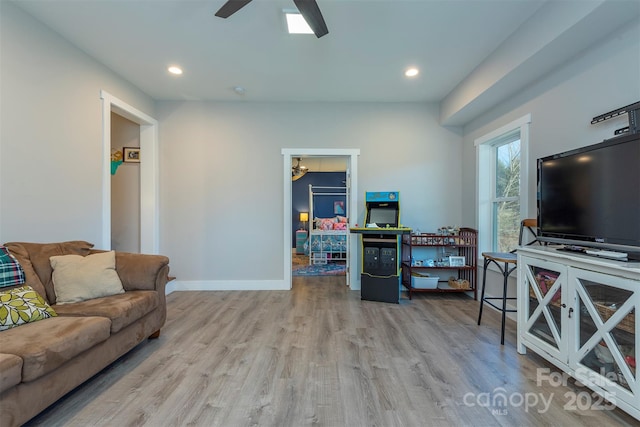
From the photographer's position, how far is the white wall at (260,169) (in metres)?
3.96

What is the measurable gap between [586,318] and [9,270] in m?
3.78

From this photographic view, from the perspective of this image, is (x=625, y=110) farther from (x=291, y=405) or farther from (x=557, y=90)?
(x=291, y=405)

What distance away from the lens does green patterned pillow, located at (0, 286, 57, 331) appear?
1.58 m

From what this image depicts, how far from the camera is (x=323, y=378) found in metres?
1.86

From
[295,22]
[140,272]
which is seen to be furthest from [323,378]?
[295,22]

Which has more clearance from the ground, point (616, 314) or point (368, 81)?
point (368, 81)

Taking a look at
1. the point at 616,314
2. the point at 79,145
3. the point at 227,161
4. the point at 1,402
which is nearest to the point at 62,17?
the point at 79,145

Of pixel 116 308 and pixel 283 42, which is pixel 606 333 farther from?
pixel 283 42

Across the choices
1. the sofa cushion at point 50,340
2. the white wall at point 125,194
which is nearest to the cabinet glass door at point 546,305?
the sofa cushion at point 50,340

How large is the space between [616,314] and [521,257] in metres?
0.74

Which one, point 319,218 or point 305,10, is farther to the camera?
point 319,218

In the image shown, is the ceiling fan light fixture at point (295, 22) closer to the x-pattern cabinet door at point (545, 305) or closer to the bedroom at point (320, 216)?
the x-pattern cabinet door at point (545, 305)

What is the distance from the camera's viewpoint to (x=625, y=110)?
1.77 metres

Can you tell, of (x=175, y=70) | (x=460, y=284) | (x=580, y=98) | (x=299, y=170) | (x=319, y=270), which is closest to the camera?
(x=580, y=98)
